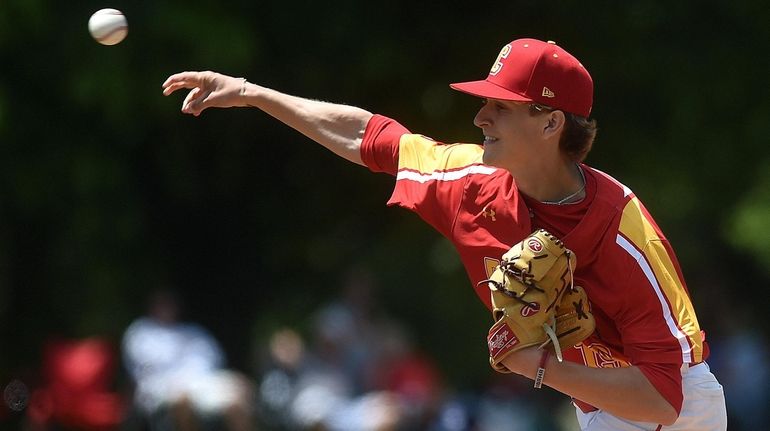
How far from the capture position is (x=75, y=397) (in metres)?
9.65

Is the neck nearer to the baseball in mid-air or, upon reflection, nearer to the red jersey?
the red jersey

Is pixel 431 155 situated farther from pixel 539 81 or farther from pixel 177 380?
pixel 177 380

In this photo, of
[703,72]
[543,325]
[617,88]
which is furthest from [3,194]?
[543,325]

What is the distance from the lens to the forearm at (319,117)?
189 inches

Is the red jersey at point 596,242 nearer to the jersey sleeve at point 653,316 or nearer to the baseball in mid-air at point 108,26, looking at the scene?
the jersey sleeve at point 653,316

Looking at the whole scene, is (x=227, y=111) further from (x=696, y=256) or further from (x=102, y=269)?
(x=696, y=256)

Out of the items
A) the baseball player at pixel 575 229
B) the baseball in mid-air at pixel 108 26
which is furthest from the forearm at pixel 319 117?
the baseball in mid-air at pixel 108 26

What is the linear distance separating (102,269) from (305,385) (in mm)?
2687

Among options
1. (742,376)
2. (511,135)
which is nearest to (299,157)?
(742,376)

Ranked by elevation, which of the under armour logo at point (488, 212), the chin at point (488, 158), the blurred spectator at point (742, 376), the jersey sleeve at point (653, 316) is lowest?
the blurred spectator at point (742, 376)

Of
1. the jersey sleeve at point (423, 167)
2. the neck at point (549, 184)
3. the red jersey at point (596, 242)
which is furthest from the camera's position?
the jersey sleeve at point (423, 167)

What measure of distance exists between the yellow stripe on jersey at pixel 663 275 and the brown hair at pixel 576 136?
0.95 feet

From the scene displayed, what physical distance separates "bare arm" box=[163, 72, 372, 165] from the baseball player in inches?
1.7

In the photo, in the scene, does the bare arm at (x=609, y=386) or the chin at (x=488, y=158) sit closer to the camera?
the bare arm at (x=609, y=386)
